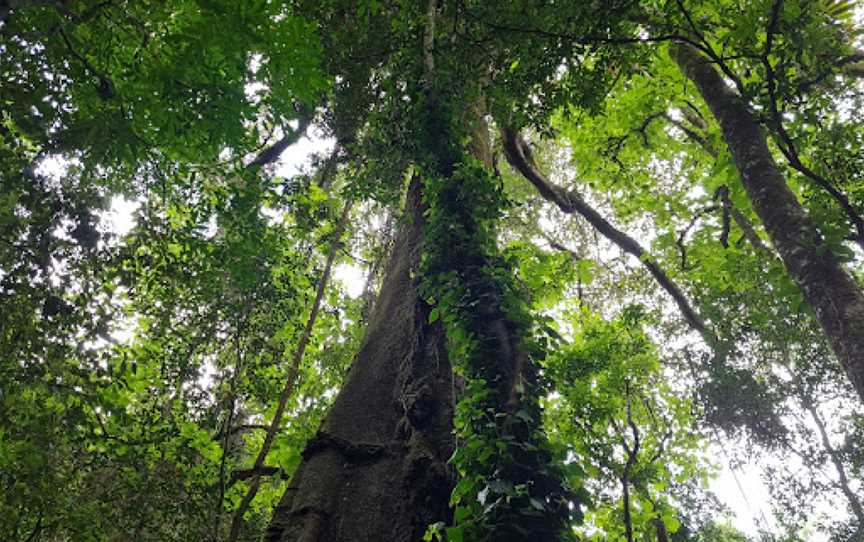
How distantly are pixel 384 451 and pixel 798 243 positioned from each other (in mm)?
3581

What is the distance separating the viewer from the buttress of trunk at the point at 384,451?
3.39 metres

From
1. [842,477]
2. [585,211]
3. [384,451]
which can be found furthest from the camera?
[842,477]

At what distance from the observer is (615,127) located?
9688mm

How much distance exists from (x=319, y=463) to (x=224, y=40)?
3.42m

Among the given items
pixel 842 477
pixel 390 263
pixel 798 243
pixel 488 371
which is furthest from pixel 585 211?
pixel 842 477

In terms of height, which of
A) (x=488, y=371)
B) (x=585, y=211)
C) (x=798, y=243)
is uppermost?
(x=585, y=211)

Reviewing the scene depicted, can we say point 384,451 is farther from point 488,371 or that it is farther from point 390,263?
point 390,263

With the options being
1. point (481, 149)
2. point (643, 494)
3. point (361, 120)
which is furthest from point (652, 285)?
point (361, 120)

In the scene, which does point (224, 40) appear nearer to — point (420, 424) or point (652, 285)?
point (420, 424)

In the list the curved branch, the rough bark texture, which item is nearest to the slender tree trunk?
the curved branch

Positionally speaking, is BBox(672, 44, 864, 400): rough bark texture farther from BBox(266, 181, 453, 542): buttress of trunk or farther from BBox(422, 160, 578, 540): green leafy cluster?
BBox(266, 181, 453, 542): buttress of trunk

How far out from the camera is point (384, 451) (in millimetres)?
3840

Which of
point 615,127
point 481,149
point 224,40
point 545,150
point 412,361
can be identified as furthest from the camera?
point 545,150

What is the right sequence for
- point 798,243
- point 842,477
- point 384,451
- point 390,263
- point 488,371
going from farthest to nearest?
point 842,477, point 390,263, point 798,243, point 384,451, point 488,371
